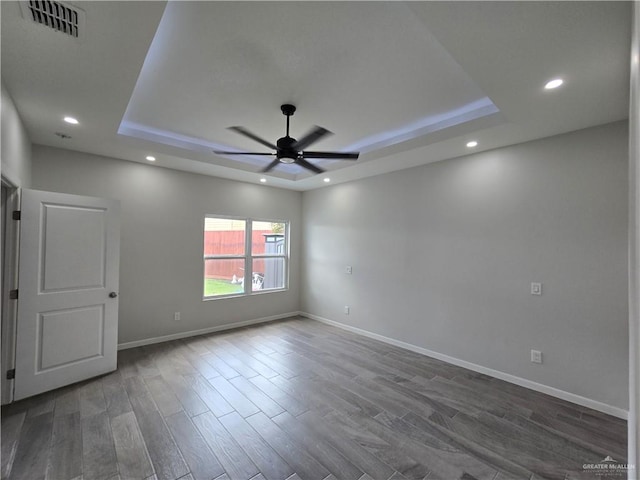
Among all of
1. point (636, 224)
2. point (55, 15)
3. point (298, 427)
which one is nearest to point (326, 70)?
point (55, 15)

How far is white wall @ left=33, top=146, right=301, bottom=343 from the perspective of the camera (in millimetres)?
3607

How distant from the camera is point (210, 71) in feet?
7.32

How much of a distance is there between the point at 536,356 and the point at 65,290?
5.05 metres

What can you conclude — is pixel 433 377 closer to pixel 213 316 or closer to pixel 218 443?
pixel 218 443

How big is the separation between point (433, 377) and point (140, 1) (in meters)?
3.98

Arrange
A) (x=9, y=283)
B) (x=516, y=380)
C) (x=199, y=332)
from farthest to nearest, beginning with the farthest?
(x=199, y=332), (x=516, y=380), (x=9, y=283)

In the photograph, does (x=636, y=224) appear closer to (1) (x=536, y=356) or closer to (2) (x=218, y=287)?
(1) (x=536, y=356)

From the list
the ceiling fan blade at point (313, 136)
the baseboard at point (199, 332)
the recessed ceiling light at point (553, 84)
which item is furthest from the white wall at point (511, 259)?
the ceiling fan blade at point (313, 136)

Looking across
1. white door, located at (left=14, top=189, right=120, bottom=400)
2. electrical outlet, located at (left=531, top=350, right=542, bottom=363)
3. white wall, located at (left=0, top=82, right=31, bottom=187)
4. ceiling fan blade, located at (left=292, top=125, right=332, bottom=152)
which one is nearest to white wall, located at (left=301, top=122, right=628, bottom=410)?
electrical outlet, located at (left=531, top=350, right=542, bottom=363)

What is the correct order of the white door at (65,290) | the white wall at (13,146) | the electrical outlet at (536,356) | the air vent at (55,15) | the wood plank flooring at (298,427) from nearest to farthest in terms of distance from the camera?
1. the air vent at (55,15)
2. the wood plank flooring at (298,427)
3. the white wall at (13,146)
4. the white door at (65,290)
5. the electrical outlet at (536,356)

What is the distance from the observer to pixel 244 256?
5.23 meters

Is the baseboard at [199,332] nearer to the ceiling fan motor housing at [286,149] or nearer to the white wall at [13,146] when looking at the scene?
the white wall at [13,146]

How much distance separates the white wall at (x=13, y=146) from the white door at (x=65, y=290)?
278 mm

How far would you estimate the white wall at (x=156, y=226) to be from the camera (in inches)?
142
